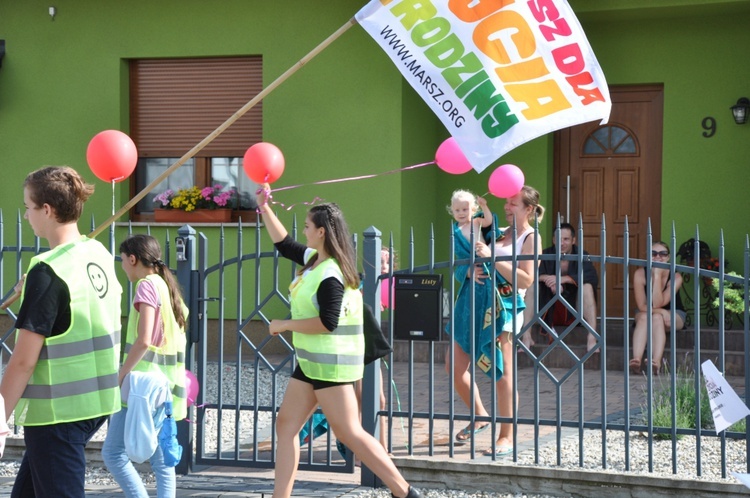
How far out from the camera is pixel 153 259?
583cm

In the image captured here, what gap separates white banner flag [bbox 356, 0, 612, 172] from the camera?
543 centimetres

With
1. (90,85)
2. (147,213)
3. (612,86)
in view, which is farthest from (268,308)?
(612,86)

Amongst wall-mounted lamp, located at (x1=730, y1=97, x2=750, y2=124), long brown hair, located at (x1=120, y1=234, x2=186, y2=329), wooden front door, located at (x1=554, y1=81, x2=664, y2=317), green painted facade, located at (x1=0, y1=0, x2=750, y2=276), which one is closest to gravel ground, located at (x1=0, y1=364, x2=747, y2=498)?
long brown hair, located at (x1=120, y1=234, x2=186, y2=329)

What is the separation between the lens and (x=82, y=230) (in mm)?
13305

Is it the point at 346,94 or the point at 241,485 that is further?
the point at 346,94

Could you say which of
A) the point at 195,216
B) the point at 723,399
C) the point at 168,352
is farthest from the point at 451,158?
the point at 195,216

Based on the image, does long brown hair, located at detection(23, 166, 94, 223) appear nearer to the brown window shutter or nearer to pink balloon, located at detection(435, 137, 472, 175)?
pink balloon, located at detection(435, 137, 472, 175)

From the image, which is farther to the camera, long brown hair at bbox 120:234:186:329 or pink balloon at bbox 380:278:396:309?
pink balloon at bbox 380:278:396:309

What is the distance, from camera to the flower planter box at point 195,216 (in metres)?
12.7

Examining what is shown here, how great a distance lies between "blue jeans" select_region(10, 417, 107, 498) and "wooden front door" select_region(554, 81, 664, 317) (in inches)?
375

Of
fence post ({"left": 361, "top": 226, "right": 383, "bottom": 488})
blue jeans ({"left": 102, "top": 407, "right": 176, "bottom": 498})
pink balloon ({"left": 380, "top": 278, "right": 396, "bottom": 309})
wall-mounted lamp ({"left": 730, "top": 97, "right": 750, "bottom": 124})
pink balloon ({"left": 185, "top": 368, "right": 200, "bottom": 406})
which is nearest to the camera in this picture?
blue jeans ({"left": 102, "top": 407, "right": 176, "bottom": 498})

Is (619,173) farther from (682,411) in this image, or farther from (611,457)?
(611,457)

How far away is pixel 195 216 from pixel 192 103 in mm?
1342

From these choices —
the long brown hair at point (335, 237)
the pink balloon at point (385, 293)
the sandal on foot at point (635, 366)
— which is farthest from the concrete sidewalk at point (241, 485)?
the sandal on foot at point (635, 366)
